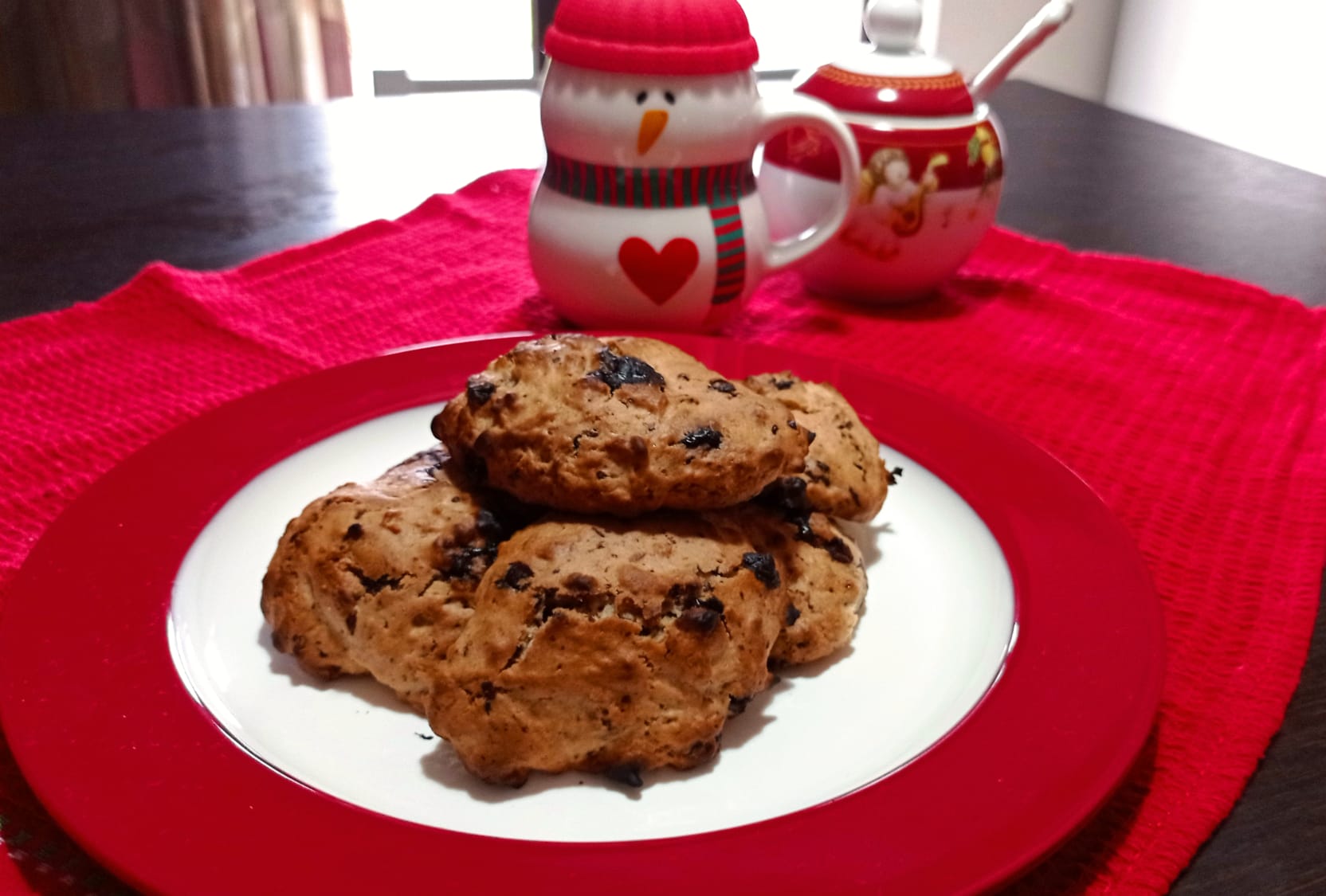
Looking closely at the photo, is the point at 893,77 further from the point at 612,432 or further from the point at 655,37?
the point at 612,432

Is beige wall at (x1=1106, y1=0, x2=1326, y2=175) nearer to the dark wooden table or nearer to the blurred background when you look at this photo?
the blurred background

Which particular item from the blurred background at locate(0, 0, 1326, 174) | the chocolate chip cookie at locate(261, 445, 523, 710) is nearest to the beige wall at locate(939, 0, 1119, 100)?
the blurred background at locate(0, 0, 1326, 174)

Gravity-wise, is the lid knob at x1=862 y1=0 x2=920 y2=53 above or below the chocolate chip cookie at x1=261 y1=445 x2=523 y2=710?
above

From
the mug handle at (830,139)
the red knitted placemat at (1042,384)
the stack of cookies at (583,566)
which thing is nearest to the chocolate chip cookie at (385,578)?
the stack of cookies at (583,566)

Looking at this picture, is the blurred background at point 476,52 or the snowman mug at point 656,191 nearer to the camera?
the snowman mug at point 656,191

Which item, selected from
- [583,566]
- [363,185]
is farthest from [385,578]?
[363,185]

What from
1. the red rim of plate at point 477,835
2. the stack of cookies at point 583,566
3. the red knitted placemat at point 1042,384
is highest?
the stack of cookies at point 583,566

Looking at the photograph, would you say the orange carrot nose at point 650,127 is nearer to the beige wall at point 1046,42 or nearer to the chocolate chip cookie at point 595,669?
the chocolate chip cookie at point 595,669
